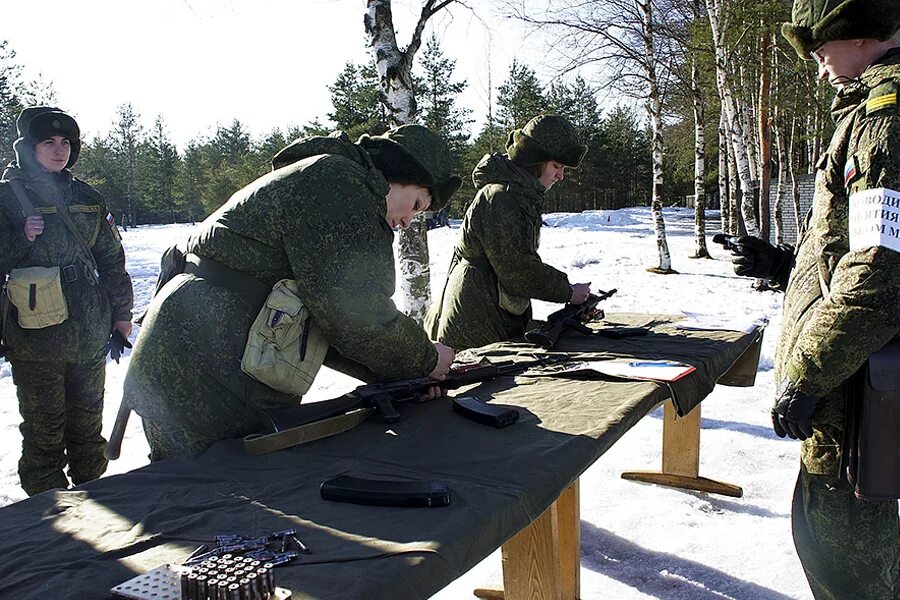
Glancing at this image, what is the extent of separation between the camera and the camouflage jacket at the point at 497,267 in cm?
325

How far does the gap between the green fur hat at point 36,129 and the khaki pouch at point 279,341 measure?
7.36ft

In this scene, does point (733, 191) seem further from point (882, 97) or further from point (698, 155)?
point (882, 97)

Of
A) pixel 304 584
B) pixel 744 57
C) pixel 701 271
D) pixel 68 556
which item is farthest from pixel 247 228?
pixel 744 57

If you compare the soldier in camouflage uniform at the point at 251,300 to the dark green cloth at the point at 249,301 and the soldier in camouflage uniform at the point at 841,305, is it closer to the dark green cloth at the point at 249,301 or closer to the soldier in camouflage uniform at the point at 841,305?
the dark green cloth at the point at 249,301

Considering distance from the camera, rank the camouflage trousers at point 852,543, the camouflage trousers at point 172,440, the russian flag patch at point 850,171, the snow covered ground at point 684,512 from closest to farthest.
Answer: the russian flag patch at point 850,171
the camouflage trousers at point 852,543
the camouflage trousers at point 172,440
the snow covered ground at point 684,512

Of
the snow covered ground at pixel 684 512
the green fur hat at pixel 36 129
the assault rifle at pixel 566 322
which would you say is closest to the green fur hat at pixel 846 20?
the assault rifle at pixel 566 322

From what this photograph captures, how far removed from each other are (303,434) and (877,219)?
1.57 metres

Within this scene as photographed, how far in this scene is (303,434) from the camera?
74.2 inches

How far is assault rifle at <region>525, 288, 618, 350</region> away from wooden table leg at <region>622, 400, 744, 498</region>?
0.61 meters

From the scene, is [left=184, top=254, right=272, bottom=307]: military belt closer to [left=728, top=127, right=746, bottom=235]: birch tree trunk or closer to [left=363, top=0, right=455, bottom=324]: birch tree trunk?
[left=363, top=0, right=455, bottom=324]: birch tree trunk

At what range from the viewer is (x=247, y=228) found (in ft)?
6.38

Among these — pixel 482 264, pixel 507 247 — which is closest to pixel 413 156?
pixel 507 247

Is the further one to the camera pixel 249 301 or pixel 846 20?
pixel 249 301

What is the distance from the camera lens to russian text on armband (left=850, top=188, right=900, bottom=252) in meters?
1.61
